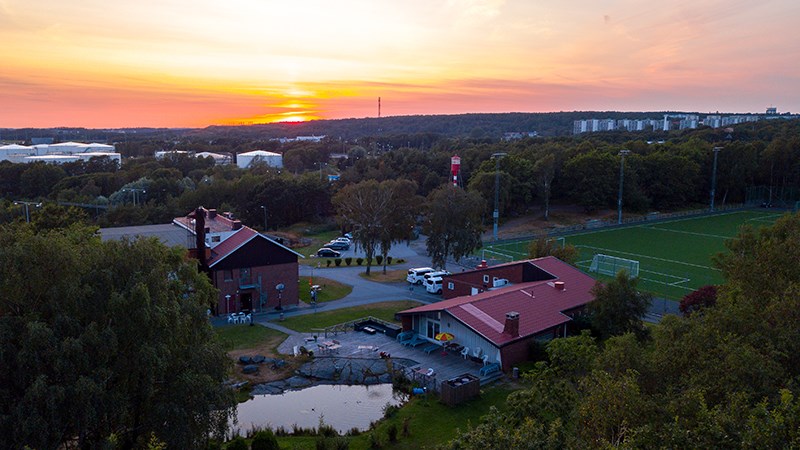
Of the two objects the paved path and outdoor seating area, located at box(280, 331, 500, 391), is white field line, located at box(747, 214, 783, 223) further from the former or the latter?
outdoor seating area, located at box(280, 331, 500, 391)

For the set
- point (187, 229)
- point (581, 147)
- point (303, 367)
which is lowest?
point (303, 367)

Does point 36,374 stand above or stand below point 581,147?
below

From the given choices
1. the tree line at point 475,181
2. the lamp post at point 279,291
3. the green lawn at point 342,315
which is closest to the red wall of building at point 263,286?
the lamp post at point 279,291

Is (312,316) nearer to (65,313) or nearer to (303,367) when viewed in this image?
(303,367)

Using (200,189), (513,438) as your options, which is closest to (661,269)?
(513,438)

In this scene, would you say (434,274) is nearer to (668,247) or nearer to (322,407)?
Answer: (322,407)

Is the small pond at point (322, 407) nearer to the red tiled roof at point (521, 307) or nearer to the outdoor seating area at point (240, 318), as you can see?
the red tiled roof at point (521, 307)
